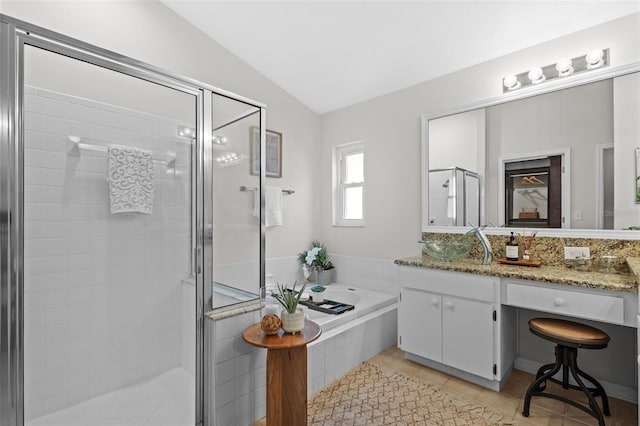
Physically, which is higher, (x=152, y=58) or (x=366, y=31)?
(x=366, y=31)

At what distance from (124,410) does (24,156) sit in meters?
1.43

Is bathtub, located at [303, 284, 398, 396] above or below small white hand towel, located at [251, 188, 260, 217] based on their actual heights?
below

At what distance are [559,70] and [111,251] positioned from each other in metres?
3.16

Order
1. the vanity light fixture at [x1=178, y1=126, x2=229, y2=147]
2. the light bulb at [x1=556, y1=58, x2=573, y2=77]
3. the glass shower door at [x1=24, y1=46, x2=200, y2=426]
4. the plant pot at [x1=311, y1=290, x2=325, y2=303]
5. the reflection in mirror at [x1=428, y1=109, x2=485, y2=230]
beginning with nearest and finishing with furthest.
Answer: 1. the glass shower door at [x1=24, y1=46, x2=200, y2=426]
2. the vanity light fixture at [x1=178, y1=126, x2=229, y2=147]
3. the light bulb at [x1=556, y1=58, x2=573, y2=77]
4. the reflection in mirror at [x1=428, y1=109, x2=485, y2=230]
5. the plant pot at [x1=311, y1=290, x2=325, y2=303]

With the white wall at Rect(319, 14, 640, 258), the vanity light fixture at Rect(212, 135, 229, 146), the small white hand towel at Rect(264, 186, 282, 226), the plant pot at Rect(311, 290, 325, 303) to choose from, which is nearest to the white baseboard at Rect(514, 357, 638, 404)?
the white wall at Rect(319, 14, 640, 258)

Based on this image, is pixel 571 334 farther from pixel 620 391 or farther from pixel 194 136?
pixel 194 136

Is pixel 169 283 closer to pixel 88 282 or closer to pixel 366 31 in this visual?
pixel 88 282

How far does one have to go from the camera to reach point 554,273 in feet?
6.23

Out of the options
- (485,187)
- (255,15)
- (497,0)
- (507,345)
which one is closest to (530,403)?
(507,345)

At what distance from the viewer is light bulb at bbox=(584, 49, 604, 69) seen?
6.65 ft

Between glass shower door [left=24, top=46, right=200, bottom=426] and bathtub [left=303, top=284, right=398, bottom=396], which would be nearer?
glass shower door [left=24, top=46, right=200, bottom=426]

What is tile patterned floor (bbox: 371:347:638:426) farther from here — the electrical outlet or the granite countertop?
the electrical outlet

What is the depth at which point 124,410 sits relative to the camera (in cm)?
176

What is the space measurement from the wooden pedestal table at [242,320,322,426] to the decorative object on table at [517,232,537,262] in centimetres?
169
